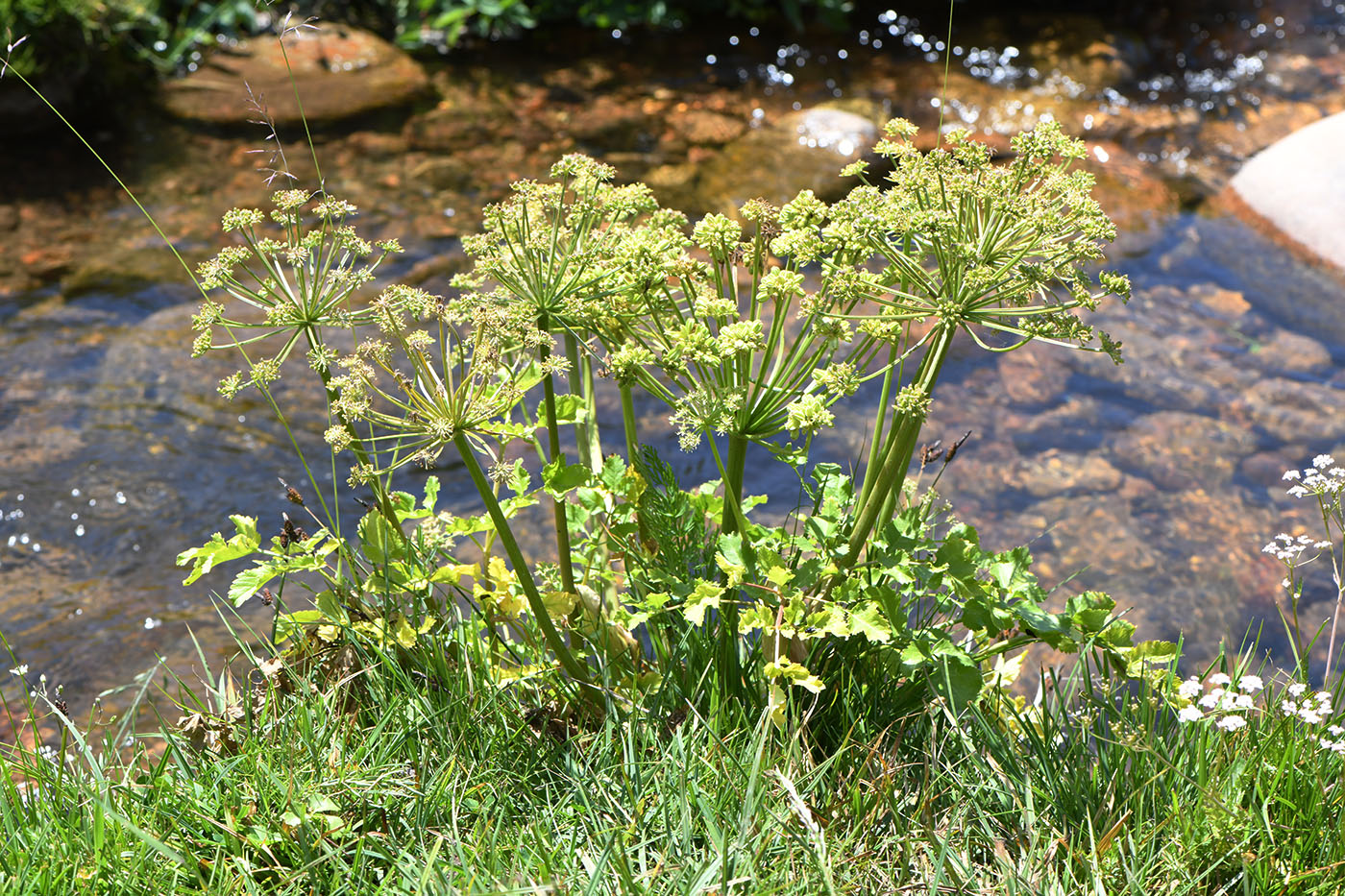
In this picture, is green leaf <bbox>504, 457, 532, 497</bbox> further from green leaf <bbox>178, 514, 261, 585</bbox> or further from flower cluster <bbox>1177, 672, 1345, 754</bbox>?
flower cluster <bbox>1177, 672, 1345, 754</bbox>

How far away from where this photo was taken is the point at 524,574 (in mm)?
2361

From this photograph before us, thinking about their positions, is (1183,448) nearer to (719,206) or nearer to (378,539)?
(719,206)

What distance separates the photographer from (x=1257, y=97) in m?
8.82

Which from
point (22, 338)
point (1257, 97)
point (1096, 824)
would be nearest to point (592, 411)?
point (1096, 824)

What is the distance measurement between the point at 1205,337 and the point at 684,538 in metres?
4.68

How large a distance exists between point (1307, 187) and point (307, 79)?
294 inches

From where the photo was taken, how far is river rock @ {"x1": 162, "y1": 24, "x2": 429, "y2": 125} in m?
8.25

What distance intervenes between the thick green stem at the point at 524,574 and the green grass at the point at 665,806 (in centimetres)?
14

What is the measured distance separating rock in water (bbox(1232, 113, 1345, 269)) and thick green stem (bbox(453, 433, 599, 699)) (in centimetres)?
625

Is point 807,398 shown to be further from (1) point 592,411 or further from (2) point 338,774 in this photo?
(2) point 338,774

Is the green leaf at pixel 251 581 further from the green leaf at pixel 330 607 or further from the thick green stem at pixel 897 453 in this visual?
the thick green stem at pixel 897 453

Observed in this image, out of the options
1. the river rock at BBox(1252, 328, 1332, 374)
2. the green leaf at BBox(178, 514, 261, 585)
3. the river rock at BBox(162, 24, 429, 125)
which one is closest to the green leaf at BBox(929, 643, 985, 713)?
the green leaf at BBox(178, 514, 261, 585)

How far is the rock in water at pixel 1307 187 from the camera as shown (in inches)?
269

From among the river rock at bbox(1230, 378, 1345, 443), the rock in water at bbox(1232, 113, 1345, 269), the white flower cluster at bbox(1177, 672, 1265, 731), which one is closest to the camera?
the white flower cluster at bbox(1177, 672, 1265, 731)
